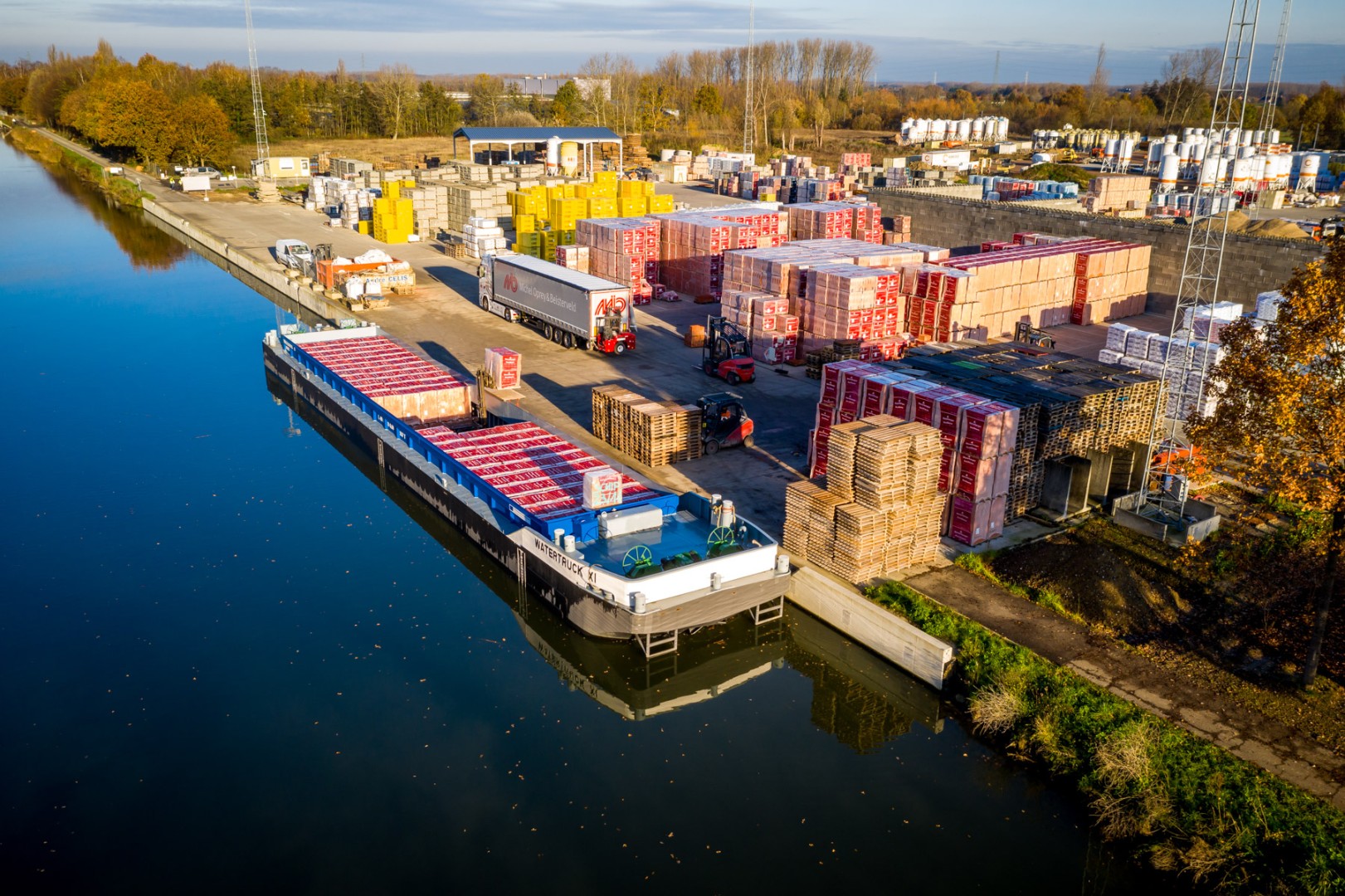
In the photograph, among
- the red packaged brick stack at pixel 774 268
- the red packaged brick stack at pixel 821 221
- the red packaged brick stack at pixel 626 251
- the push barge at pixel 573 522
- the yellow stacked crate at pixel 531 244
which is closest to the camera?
the push barge at pixel 573 522

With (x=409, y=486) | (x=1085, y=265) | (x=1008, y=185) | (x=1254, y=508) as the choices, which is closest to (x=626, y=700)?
(x=409, y=486)

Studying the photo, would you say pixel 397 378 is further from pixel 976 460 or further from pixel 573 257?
pixel 976 460

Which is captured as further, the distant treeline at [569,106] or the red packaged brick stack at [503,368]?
the distant treeline at [569,106]

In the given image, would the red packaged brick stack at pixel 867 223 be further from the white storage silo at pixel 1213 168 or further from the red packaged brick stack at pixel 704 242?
the white storage silo at pixel 1213 168

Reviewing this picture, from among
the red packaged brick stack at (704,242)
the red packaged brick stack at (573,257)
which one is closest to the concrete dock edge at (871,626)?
the red packaged brick stack at (704,242)

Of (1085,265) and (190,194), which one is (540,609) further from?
(190,194)

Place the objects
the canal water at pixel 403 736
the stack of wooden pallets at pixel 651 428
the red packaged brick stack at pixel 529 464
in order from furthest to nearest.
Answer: the stack of wooden pallets at pixel 651 428 → the red packaged brick stack at pixel 529 464 → the canal water at pixel 403 736

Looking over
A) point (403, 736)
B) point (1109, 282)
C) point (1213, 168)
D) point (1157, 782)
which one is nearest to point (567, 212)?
point (1109, 282)
